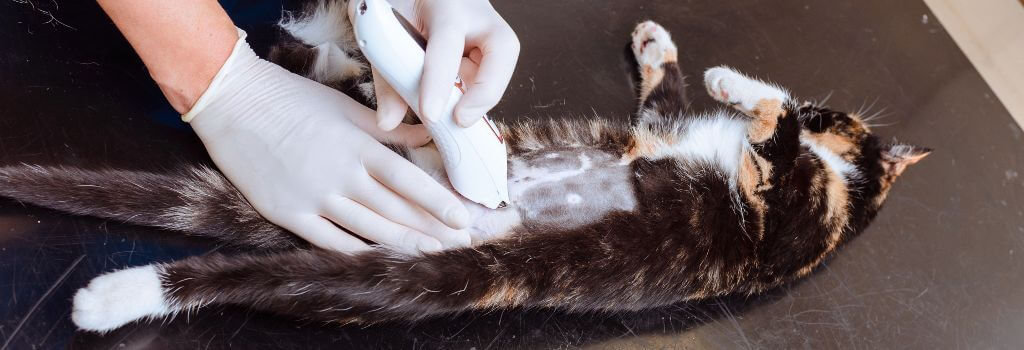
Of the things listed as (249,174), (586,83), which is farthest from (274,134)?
(586,83)

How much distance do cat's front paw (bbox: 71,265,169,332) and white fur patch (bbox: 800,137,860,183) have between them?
130cm

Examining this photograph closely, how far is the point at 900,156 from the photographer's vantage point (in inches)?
56.9

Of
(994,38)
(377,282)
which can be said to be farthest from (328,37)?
(994,38)

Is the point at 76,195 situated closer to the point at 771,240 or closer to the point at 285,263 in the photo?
the point at 285,263

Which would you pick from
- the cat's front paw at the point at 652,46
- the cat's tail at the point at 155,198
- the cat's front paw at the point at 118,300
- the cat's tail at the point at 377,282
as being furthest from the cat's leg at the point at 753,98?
the cat's front paw at the point at 118,300

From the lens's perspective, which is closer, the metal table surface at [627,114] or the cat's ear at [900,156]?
the metal table surface at [627,114]

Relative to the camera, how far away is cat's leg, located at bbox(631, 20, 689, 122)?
1476 mm

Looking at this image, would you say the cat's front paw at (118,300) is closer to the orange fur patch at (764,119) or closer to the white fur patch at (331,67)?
the white fur patch at (331,67)

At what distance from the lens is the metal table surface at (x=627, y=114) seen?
106 centimetres

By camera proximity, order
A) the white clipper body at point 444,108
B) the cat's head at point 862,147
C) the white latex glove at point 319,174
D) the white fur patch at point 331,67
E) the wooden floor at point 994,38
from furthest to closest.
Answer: the wooden floor at point 994,38, the cat's head at point 862,147, the white fur patch at point 331,67, the white latex glove at point 319,174, the white clipper body at point 444,108

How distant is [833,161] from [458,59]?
968 mm

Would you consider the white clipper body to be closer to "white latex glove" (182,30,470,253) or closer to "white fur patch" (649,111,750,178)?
"white latex glove" (182,30,470,253)

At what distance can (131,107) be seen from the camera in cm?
121

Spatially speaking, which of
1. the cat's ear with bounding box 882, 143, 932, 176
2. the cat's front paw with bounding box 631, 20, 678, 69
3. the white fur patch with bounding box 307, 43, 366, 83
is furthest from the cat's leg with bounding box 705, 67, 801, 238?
the white fur patch with bounding box 307, 43, 366, 83
